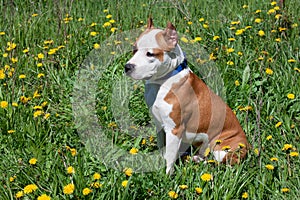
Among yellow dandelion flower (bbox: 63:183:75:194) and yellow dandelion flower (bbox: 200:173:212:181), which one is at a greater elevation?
yellow dandelion flower (bbox: 63:183:75:194)

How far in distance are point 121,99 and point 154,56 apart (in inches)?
42.3

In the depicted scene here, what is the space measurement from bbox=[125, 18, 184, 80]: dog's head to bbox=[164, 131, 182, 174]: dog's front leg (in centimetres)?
40

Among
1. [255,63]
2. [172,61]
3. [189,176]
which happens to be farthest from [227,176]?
[255,63]

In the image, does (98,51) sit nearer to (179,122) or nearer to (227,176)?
(179,122)

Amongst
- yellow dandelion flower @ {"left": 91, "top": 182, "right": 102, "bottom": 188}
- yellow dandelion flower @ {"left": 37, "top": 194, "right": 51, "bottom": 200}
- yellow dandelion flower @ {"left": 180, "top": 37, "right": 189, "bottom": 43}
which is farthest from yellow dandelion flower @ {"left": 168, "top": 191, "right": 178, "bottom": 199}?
yellow dandelion flower @ {"left": 180, "top": 37, "right": 189, "bottom": 43}

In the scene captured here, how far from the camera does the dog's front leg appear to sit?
10.3 feet

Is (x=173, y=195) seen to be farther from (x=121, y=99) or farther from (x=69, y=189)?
(x=121, y=99)

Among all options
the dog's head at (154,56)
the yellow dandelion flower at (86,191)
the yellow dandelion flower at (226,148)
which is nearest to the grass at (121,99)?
the yellow dandelion flower at (86,191)

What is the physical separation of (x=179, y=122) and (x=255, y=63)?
1.36 metres

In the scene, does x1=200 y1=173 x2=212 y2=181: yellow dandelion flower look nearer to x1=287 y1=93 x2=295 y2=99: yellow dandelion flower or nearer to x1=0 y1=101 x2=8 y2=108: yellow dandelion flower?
x1=287 y1=93 x2=295 y2=99: yellow dandelion flower

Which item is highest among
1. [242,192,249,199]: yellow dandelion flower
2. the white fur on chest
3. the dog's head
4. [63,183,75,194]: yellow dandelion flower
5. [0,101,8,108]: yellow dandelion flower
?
the dog's head

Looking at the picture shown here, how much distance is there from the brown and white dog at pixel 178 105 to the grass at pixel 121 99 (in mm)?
136

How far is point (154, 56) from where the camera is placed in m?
2.91

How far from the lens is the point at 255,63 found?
13.7 feet
